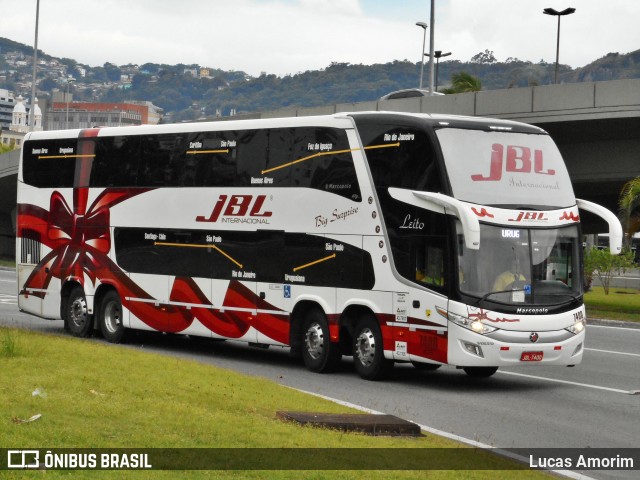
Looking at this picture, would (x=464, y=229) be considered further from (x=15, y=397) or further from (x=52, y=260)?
(x=52, y=260)

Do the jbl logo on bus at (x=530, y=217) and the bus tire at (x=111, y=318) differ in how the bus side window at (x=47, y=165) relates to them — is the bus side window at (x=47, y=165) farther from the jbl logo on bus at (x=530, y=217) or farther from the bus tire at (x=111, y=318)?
the jbl logo on bus at (x=530, y=217)

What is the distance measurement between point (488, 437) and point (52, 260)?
1409 cm

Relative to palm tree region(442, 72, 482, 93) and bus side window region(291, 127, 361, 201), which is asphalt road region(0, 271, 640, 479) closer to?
bus side window region(291, 127, 361, 201)

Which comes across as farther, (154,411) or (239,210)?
(239,210)

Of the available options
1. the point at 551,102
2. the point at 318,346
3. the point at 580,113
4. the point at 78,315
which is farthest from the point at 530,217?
the point at 551,102

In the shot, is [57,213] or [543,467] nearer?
[543,467]

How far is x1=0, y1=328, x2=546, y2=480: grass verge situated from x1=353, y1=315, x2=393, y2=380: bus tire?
2.78 metres

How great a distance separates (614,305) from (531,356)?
23631 millimetres

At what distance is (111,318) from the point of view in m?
23.8

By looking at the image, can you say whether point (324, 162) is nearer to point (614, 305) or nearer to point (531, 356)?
point (531, 356)

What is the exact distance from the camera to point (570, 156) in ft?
133

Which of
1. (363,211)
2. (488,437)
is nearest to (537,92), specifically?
(363,211)

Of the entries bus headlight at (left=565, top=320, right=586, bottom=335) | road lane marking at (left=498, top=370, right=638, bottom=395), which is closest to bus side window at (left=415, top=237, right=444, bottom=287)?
bus headlight at (left=565, top=320, right=586, bottom=335)

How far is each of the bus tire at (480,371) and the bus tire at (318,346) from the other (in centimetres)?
207
